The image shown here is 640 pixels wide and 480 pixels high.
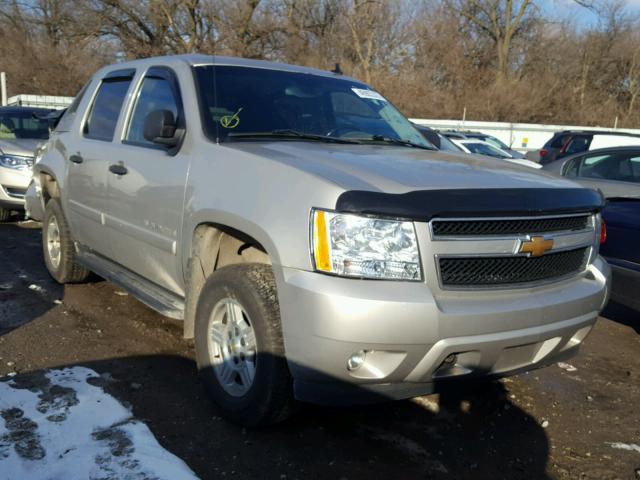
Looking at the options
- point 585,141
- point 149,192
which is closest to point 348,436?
point 149,192

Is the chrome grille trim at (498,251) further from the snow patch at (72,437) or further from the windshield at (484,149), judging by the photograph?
the windshield at (484,149)

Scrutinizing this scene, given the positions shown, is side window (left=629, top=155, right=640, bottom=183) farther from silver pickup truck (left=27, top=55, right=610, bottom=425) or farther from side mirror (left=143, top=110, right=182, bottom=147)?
side mirror (left=143, top=110, right=182, bottom=147)

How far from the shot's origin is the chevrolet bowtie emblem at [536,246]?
2.80 meters

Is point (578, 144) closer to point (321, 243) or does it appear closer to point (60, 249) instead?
point (60, 249)

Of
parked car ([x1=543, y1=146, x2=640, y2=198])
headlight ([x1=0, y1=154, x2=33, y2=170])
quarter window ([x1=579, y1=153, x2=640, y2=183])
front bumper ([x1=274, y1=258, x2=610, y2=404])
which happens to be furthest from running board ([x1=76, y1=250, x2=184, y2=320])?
quarter window ([x1=579, y1=153, x2=640, y2=183])

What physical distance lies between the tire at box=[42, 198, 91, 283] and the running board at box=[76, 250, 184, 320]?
367 mm

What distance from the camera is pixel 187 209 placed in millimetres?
3365

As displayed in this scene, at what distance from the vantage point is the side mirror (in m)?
3.52

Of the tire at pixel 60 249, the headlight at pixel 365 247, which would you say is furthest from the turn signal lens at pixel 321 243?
the tire at pixel 60 249

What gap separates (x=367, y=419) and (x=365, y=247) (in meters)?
1.30

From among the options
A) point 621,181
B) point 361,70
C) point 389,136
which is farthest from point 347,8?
point 389,136

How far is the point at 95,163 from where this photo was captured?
4504 millimetres

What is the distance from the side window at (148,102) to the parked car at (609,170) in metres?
4.59

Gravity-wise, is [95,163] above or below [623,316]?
above
